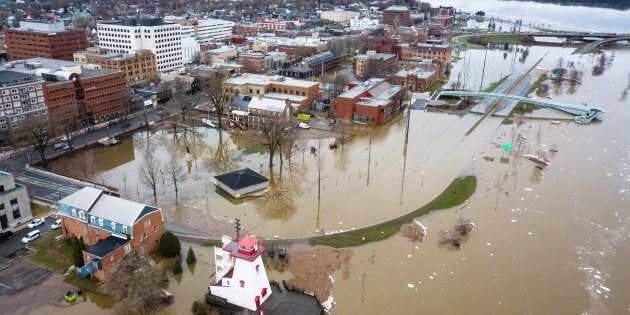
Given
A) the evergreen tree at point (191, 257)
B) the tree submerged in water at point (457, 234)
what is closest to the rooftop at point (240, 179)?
the evergreen tree at point (191, 257)

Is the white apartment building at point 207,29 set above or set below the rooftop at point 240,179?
above

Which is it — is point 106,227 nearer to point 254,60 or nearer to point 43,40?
point 254,60

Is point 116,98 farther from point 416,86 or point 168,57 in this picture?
point 416,86

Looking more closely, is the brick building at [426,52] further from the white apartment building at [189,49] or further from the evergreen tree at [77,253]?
the evergreen tree at [77,253]

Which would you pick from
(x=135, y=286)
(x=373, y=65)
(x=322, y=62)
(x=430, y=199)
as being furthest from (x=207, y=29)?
(x=135, y=286)

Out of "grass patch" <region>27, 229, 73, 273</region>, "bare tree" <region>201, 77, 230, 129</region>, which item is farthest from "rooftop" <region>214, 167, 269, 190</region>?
"bare tree" <region>201, 77, 230, 129</region>

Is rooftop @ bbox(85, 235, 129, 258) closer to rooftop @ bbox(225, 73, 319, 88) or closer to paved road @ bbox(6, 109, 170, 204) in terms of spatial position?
paved road @ bbox(6, 109, 170, 204)
